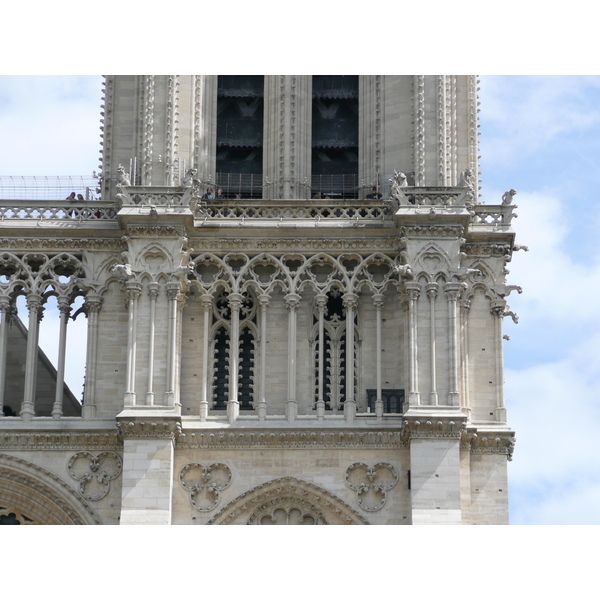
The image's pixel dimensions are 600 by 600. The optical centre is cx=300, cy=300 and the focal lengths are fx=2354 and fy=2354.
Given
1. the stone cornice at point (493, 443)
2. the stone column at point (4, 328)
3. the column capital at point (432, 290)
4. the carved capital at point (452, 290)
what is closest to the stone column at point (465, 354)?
the stone cornice at point (493, 443)

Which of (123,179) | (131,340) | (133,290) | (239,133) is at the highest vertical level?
(239,133)

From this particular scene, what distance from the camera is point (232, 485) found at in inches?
1909

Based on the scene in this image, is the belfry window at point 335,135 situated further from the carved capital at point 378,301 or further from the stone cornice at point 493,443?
the stone cornice at point 493,443

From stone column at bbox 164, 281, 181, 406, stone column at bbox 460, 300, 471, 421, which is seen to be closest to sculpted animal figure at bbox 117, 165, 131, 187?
stone column at bbox 164, 281, 181, 406

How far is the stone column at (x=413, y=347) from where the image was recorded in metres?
48.2

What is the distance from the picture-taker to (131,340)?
48875mm

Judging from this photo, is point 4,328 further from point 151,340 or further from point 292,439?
point 292,439

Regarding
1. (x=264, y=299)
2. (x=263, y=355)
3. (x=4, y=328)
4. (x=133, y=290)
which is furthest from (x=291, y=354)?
(x=4, y=328)

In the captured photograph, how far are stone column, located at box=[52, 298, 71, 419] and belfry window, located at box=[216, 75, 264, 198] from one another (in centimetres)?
474

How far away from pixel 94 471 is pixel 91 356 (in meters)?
2.55

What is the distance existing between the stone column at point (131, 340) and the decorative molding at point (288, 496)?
302 centimetres

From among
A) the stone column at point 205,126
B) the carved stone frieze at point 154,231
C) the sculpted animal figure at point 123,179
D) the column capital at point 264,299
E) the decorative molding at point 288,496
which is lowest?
the decorative molding at point 288,496

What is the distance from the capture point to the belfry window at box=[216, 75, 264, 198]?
52.6m

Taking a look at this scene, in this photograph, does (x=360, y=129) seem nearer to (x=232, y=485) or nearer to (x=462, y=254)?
(x=462, y=254)
